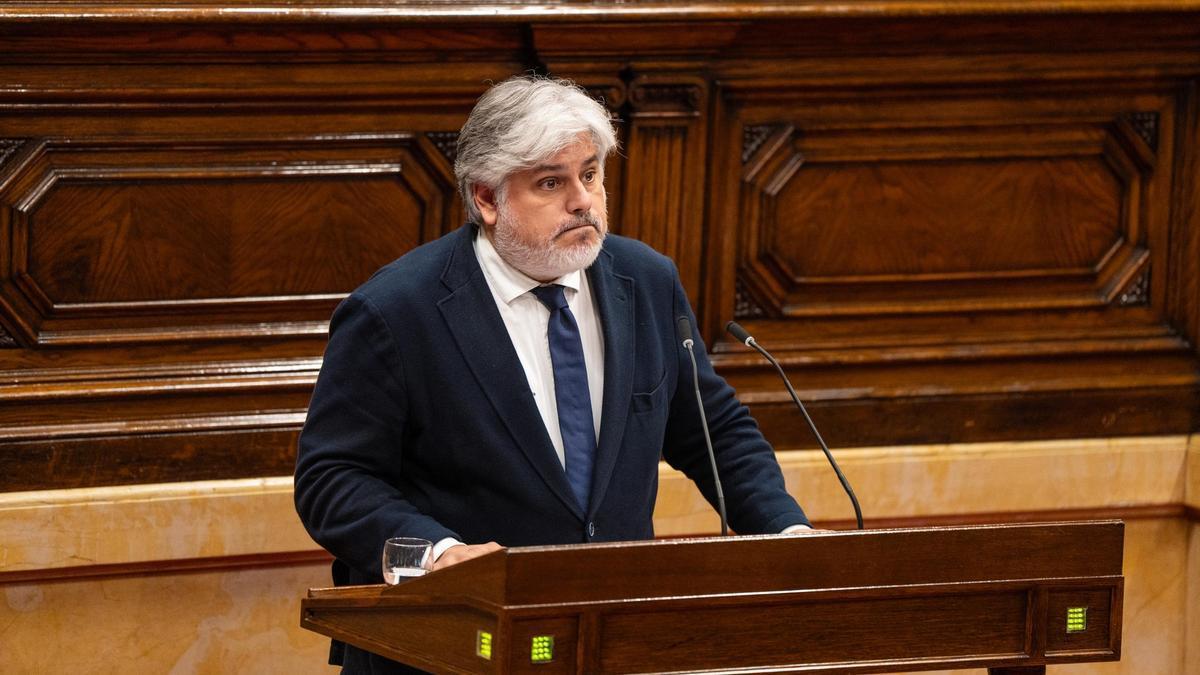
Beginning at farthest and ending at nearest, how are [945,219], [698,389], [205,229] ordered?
→ [945,219] → [205,229] → [698,389]

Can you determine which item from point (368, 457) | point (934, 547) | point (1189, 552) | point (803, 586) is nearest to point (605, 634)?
point (803, 586)

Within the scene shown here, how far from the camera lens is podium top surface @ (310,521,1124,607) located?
88.6 inches

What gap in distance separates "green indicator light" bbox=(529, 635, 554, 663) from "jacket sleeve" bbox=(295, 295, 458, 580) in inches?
23.1

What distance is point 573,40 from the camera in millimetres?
4258

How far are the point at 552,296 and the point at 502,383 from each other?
0.20m

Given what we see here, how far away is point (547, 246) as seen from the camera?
2922mm

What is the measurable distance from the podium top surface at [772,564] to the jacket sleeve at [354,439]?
0.24 metres

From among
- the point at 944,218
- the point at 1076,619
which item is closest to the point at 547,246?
the point at 1076,619

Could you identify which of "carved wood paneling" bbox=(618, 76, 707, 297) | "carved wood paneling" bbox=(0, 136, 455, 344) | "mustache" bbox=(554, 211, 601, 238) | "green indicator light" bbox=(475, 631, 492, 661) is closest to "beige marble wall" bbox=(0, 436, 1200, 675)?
"carved wood paneling" bbox=(0, 136, 455, 344)

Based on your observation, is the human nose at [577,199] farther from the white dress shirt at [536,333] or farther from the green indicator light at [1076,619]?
the green indicator light at [1076,619]

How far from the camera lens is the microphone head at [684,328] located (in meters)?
3.04

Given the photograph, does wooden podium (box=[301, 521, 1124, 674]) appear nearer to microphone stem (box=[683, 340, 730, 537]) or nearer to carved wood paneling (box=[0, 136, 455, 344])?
microphone stem (box=[683, 340, 730, 537])

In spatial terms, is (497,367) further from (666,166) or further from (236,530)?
(666,166)

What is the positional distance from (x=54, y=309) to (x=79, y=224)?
210 mm
